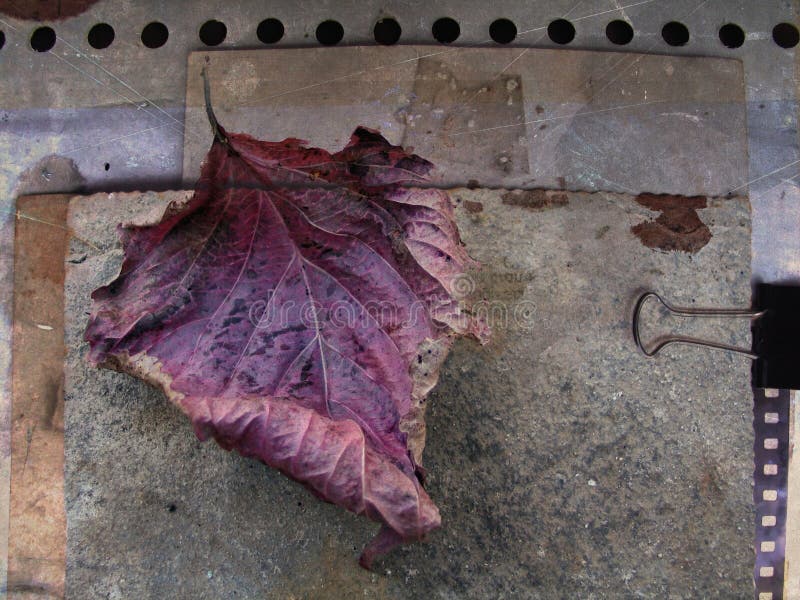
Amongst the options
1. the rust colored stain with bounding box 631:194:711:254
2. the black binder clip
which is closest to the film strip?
the black binder clip

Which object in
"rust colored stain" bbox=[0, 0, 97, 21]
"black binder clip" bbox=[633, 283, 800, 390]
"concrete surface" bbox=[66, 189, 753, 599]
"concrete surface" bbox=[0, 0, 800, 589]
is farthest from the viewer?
"rust colored stain" bbox=[0, 0, 97, 21]

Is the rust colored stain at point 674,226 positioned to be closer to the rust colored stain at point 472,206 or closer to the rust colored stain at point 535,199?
the rust colored stain at point 535,199

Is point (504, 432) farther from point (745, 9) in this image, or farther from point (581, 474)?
point (745, 9)

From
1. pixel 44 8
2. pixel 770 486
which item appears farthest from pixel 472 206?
pixel 44 8

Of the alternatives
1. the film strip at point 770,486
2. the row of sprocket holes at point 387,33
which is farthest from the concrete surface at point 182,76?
the film strip at point 770,486

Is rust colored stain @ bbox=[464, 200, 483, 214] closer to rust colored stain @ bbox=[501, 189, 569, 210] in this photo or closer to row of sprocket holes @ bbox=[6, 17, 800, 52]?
rust colored stain @ bbox=[501, 189, 569, 210]
